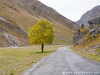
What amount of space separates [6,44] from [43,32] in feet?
208

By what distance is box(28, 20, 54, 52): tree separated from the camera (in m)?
81.9

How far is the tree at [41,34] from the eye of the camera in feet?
269

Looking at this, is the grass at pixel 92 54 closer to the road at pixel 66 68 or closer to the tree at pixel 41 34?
the road at pixel 66 68

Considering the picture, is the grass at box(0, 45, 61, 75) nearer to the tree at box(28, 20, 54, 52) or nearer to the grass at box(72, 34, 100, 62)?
the grass at box(72, 34, 100, 62)

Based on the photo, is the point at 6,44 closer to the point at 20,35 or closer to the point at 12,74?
the point at 20,35

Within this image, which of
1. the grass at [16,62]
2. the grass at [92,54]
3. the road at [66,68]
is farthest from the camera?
the grass at [92,54]

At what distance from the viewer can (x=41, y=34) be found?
271 ft

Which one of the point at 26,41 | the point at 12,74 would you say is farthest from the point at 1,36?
the point at 12,74

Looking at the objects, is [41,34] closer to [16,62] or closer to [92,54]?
[92,54]

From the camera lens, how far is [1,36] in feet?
500

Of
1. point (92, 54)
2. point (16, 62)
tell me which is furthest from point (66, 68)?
point (92, 54)

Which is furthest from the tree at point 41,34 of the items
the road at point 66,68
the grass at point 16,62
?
the road at point 66,68

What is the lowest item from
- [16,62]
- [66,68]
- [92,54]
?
[16,62]

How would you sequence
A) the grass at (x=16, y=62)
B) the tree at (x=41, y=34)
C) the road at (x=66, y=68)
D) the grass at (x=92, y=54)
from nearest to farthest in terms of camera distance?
the road at (x=66, y=68)
the grass at (x=16, y=62)
the grass at (x=92, y=54)
the tree at (x=41, y=34)
